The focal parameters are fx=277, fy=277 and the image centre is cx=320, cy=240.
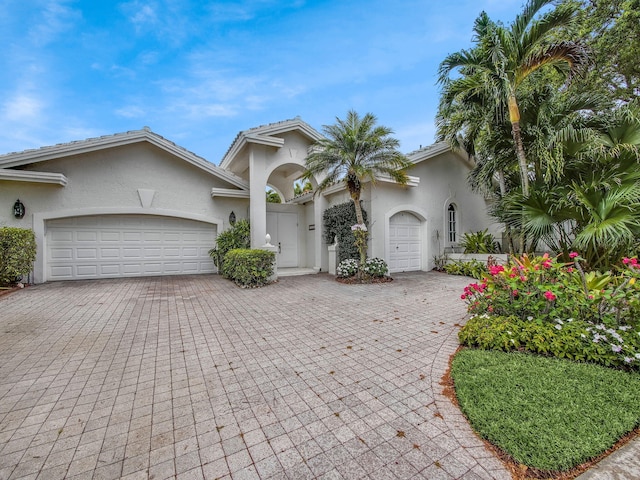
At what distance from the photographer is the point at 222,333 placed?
192 inches

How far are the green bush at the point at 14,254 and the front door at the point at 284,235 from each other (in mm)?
8151

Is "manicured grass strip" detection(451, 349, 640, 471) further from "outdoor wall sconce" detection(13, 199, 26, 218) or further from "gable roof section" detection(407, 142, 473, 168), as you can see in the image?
"outdoor wall sconce" detection(13, 199, 26, 218)

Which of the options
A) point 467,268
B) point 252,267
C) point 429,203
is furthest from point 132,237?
point 467,268

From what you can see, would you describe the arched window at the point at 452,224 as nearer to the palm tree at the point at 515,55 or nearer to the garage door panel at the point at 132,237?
the palm tree at the point at 515,55

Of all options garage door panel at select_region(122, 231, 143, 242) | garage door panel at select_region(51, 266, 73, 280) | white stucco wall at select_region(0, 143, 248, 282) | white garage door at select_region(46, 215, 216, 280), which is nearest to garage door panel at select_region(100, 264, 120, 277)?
white garage door at select_region(46, 215, 216, 280)

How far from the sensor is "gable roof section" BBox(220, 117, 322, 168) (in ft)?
35.7

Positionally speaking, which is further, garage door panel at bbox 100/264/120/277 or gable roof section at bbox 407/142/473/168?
gable roof section at bbox 407/142/473/168

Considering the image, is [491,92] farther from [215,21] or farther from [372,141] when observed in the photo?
[215,21]

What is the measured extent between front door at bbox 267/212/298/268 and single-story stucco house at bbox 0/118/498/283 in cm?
5

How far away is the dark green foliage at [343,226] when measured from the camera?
10969mm

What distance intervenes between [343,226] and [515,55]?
24.4ft

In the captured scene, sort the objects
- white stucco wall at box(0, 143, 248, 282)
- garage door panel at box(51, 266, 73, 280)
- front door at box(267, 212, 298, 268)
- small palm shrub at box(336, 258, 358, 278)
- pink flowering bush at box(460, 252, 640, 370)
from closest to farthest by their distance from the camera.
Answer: pink flowering bush at box(460, 252, 640, 370) → white stucco wall at box(0, 143, 248, 282) → garage door panel at box(51, 266, 73, 280) → small palm shrub at box(336, 258, 358, 278) → front door at box(267, 212, 298, 268)

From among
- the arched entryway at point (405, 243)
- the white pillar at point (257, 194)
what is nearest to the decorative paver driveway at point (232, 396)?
the white pillar at point (257, 194)

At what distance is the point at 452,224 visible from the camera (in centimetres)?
1371
